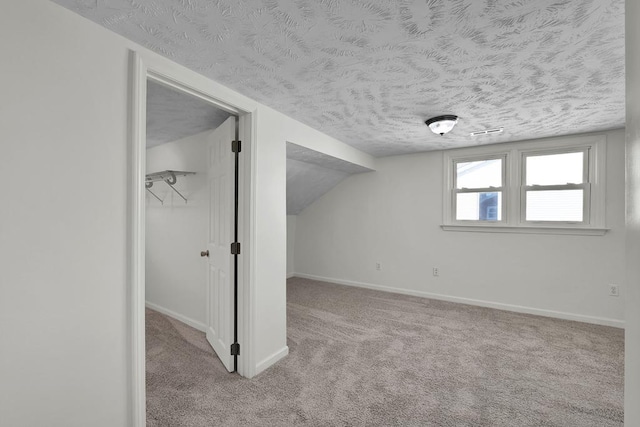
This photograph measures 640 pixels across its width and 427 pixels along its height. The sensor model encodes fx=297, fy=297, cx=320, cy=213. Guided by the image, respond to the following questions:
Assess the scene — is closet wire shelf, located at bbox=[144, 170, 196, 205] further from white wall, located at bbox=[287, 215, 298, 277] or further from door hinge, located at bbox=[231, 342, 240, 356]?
white wall, located at bbox=[287, 215, 298, 277]

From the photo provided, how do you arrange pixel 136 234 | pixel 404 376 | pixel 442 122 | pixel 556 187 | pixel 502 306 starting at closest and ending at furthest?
pixel 136 234
pixel 404 376
pixel 442 122
pixel 556 187
pixel 502 306

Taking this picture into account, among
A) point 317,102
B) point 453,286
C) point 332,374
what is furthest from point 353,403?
point 453,286

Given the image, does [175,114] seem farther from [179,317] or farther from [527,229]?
[527,229]

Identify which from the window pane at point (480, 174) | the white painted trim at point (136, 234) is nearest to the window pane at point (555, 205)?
the window pane at point (480, 174)

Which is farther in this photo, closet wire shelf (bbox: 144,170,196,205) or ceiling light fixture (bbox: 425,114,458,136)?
closet wire shelf (bbox: 144,170,196,205)

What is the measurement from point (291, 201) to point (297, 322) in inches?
84.2

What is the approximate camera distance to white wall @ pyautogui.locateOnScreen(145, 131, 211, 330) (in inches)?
122

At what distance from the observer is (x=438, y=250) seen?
13.9 ft

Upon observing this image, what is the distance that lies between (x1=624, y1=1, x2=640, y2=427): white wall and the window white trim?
3.17 metres

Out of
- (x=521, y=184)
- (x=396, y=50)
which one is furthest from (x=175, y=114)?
(x=521, y=184)

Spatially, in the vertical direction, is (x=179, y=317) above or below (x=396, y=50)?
below

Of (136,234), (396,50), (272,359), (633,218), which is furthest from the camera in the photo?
(272,359)

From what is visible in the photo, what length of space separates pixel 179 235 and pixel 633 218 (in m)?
3.55

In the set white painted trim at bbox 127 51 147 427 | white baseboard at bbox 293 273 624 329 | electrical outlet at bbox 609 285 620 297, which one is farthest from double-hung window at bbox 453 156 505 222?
white painted trim at bbox 127 51 147 427
